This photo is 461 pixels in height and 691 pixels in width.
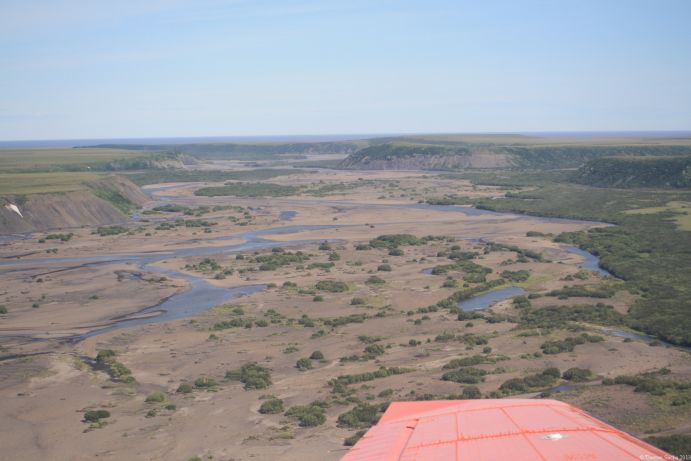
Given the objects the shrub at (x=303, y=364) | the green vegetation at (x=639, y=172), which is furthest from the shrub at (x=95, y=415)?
the green vegetation at (x=639, y=172)

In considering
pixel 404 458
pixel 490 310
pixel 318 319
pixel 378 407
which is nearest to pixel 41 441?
pixel 378 407

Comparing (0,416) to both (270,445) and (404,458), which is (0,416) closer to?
(270,445)

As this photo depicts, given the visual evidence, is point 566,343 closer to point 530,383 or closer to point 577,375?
point 577,375

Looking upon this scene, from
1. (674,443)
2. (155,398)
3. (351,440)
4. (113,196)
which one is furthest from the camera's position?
(113,196)

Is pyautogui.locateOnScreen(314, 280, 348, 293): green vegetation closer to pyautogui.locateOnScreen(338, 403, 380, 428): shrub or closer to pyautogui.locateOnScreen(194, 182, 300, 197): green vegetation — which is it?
pyautogui.locateOnScreen(338, 403, 380, 428): shrub

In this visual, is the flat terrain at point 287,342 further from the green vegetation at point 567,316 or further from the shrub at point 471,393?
the shrub at point 471,393

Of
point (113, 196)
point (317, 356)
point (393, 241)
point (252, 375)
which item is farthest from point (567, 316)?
point (113, 196)
